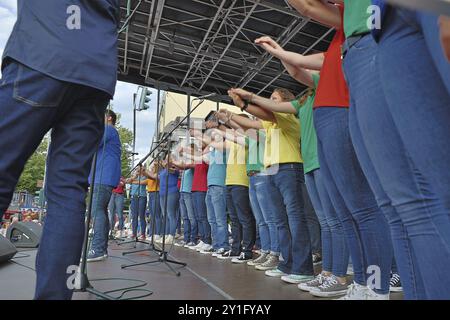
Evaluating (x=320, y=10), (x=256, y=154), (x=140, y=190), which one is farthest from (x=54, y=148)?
(x=140, y=190)

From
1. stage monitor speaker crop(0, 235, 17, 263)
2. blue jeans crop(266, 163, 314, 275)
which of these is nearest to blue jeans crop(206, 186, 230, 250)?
blue jeans crop(266, 163, 314, 275)

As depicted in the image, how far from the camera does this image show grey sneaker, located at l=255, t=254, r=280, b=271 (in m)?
3.03

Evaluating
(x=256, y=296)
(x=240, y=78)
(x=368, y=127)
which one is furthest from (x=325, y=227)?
(x=240, y=78)

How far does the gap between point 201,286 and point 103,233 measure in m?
1.86

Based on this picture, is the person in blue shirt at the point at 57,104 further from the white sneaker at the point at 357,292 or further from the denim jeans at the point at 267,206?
the denim jeans at the point at 267,206

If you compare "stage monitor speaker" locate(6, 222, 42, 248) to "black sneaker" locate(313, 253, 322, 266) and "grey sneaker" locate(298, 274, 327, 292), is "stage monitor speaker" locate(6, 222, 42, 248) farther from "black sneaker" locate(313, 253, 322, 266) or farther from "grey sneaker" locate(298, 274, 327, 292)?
"grey sneaker" locate(298, 274, 327, 292)

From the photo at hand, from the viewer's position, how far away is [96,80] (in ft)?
3.98

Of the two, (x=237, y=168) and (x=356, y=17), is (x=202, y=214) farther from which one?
(x=356, y=17)

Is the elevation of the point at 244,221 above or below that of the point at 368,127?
below

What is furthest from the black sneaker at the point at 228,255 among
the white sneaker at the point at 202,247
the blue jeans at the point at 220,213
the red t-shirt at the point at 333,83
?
the red t-shirt at the point at 333,83

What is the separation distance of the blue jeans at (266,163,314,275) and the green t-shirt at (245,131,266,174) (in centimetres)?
30

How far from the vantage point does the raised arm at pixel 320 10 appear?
1.59m
